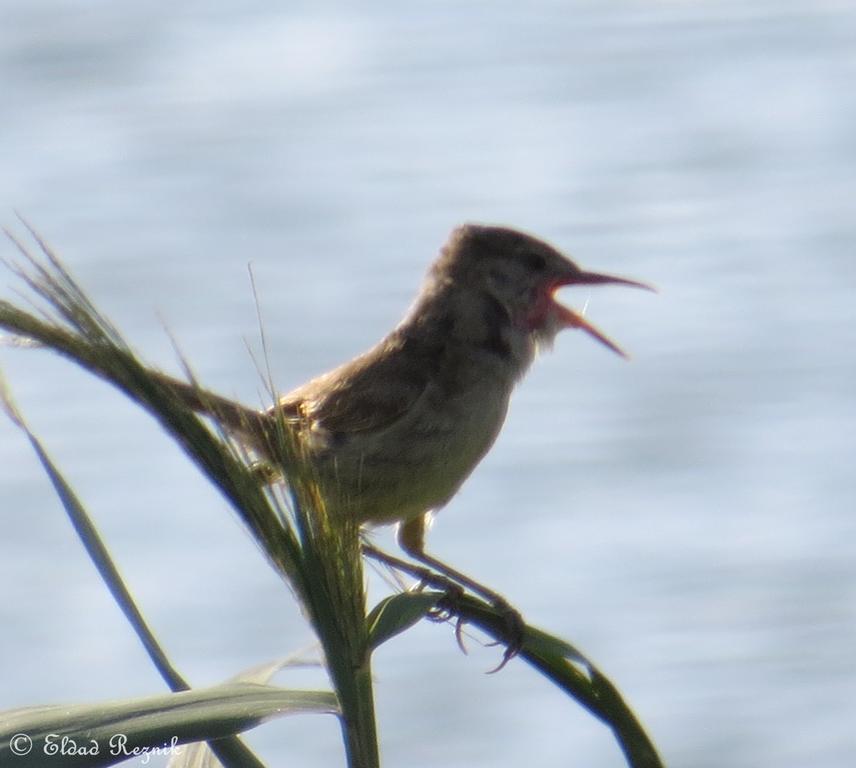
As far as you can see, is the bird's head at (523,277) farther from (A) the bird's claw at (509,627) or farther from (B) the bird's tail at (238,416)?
(B) the bird's tail at (238,416)

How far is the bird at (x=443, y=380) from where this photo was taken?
308 centimetres

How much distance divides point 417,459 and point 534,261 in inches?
28.4

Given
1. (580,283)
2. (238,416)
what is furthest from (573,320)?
(238,416)

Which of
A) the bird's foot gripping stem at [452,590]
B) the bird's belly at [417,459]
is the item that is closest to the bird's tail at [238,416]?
the bird's foot gripping stem at [452,590]

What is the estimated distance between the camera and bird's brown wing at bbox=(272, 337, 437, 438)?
123 inches

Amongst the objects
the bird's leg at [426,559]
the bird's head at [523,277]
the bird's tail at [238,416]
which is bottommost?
the bird's tail at [238,416]

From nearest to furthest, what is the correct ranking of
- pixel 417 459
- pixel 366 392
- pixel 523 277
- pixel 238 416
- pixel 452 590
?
pixel 238 416 < pixel 452 590 < pixel 417 459 < pixel 366 392 < pixel 523 277

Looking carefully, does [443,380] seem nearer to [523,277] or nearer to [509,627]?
[523,277]

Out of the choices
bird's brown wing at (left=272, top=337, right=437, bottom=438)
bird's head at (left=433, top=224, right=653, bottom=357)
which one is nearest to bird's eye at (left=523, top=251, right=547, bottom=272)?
bird's head at (left=433, top=224, right=653, bottom=357)

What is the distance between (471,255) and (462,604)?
174 centimetres

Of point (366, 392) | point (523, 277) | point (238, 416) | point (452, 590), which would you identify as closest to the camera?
point (238, 416)

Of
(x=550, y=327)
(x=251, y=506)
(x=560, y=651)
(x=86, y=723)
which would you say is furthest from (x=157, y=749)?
(x=550, y=327)

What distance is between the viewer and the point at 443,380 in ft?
10.7

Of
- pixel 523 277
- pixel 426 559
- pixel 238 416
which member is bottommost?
pixel 238 416
